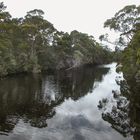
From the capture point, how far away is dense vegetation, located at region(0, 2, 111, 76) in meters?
52.4

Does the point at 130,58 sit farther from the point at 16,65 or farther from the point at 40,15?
the point at 40,15

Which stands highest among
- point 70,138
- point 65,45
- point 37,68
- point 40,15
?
point 40,15

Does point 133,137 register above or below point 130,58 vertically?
below

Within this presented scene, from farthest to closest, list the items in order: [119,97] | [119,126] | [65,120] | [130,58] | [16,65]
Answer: [16,65], [130,58], [119,97], [65,120], [119,126]

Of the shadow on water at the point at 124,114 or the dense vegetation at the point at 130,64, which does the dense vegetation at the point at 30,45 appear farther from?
the shadow on water at the point at 124,114

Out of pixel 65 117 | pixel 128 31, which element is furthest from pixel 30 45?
pixel 65 117

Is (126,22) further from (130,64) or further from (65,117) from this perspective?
(65,117)

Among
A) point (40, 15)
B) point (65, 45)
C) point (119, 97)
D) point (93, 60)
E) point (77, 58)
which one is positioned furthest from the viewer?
point (93, 60)

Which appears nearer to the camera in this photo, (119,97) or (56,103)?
(56,103)

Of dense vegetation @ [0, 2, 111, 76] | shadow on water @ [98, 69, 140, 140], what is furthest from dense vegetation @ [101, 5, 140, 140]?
dense vegetation @ [0, 2, 111, 76]

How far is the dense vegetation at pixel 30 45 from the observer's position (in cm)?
5241

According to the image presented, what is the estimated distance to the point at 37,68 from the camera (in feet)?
199

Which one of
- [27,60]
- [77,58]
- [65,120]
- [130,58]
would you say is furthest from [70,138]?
[77,58]

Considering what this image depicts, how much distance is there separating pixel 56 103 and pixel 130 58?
1472 centimetres
